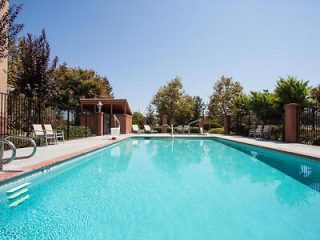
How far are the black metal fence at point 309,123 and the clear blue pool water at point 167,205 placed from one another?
5.90 m

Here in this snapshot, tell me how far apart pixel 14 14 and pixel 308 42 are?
14162mm

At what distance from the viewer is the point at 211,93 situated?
34438 millimetres

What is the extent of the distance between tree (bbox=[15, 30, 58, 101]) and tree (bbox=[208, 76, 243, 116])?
24.5 metres

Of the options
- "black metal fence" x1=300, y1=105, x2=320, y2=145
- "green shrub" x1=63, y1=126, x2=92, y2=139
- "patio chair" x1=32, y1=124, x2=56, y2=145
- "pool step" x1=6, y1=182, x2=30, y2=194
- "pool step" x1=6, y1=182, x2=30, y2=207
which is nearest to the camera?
"pool step" x1=6, y1=182, x2=30, y2=207

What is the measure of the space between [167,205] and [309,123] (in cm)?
1108

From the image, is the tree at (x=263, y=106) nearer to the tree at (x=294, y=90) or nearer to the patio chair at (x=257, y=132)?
the patio chair at (x=257, y=132)

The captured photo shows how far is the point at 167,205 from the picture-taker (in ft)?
13.6

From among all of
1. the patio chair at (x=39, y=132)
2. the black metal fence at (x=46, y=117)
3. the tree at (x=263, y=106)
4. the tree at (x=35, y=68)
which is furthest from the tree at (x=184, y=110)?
the patio chair at (x=39, y=132)

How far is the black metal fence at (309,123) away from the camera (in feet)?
40.3

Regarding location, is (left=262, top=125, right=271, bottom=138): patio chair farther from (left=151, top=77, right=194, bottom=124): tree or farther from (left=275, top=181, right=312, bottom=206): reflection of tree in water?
(left=151, top=77, right=194, bottom=124): tree

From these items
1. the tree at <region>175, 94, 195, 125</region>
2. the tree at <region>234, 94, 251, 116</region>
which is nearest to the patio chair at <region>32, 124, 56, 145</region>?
the tree at <region>234, 94, 251, 116</region>

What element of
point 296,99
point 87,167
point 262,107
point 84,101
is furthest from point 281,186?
point 84,101

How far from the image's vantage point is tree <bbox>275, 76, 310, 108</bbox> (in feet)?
46.0

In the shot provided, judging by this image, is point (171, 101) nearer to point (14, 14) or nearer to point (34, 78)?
point (34, 78)
